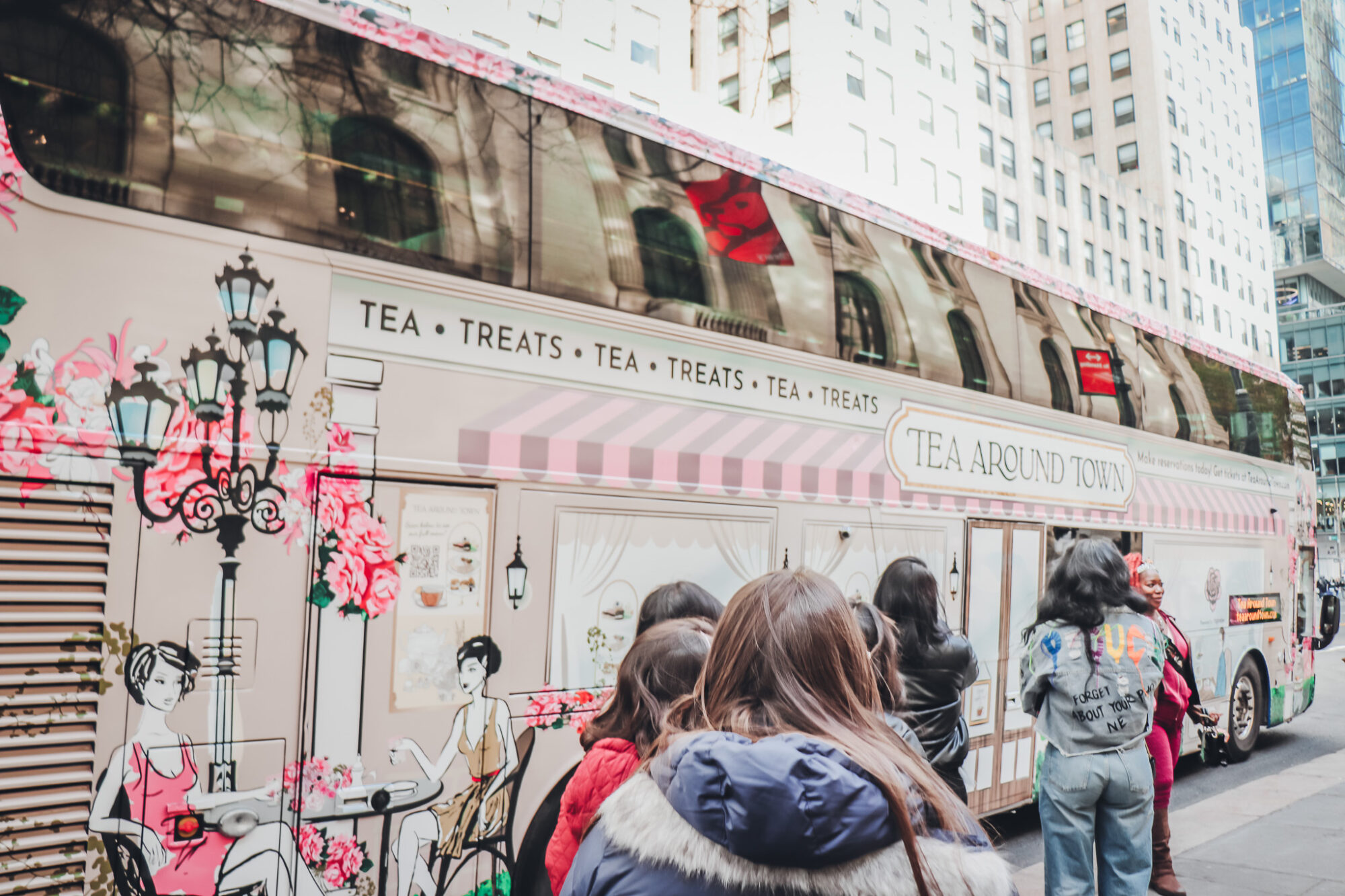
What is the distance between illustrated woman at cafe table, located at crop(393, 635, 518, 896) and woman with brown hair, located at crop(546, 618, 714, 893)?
1.08m

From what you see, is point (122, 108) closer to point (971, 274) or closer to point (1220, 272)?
point (971, 274)

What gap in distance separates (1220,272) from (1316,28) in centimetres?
3082

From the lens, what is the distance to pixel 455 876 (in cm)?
353

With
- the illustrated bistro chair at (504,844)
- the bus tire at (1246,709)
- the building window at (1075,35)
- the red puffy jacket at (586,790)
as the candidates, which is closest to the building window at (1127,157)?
the building window at (1075,35)

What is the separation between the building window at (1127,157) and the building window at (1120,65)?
12.3ft

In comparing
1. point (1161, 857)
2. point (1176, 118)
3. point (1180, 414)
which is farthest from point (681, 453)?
point (1176, 118)

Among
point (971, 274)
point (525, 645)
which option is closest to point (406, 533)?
point (525, 645)

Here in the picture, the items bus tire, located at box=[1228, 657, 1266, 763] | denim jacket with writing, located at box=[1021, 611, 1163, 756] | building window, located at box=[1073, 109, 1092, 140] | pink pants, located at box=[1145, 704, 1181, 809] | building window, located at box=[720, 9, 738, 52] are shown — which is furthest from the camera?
building window, located at box=[1073, 109, 1092, 140]

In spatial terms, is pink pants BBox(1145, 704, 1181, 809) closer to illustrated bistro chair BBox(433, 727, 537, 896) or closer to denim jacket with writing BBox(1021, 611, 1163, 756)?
denim jacket with writing BBox(1021, 611, 1163, 756)

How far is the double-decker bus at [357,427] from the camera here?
2826mm

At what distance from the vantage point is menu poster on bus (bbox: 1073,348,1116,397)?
7.21 metres

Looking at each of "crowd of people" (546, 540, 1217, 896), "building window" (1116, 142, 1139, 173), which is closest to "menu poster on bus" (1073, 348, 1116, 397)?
"crowd of people" (546, 540, 1217, 896)

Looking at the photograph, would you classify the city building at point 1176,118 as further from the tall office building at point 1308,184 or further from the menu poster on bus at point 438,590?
the menu poster on bus at point 438,590

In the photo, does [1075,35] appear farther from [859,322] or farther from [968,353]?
[859,322]
